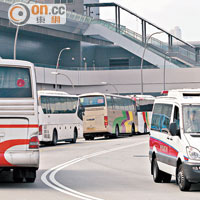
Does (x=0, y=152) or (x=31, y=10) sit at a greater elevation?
(x=31, y=10)

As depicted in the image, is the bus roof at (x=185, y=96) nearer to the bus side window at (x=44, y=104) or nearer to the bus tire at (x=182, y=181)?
the bus tire at (x=182, y=181)

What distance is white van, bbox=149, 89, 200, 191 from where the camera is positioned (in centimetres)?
1264

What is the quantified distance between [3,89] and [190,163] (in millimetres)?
4663

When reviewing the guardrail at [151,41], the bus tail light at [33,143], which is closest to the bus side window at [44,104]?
the bus tail light at [33,143]

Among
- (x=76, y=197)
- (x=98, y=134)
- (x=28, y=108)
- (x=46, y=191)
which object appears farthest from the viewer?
(x=98, y=134)

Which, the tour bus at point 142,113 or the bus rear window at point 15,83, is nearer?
the bus rear window at point 15,83

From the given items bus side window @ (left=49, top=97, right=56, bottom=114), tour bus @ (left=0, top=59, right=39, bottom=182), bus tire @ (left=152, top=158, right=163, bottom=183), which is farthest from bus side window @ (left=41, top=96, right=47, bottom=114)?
tour bus @ (left=0, top=59, right=39, bottom=182)

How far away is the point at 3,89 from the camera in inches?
561

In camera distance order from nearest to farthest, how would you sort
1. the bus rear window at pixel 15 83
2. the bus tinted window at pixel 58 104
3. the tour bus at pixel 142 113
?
1. the bus rear window at pixel 15 83
2. the bus tinted window at pixel 58 104
3. the tour bus at pixel 142 113

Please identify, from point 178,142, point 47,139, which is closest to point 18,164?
point 178,142

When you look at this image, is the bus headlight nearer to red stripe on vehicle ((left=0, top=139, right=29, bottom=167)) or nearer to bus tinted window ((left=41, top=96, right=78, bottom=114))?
red stripe on vehicle ((left=0, top=139, right=29, bottom=167))

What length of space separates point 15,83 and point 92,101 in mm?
29438

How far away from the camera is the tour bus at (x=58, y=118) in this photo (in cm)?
3516

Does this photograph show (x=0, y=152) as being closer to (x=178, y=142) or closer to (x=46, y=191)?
(x=46, y=191)
